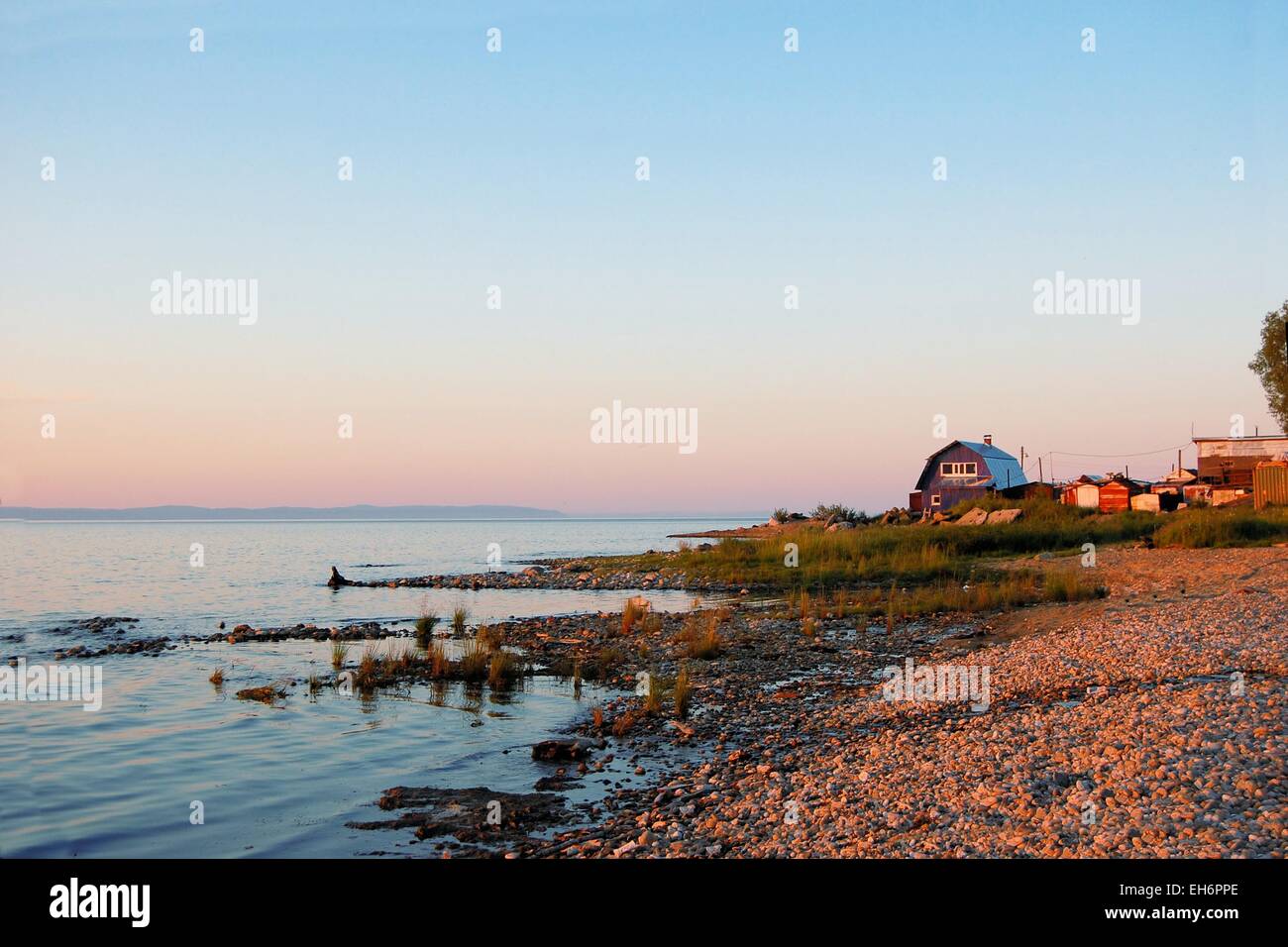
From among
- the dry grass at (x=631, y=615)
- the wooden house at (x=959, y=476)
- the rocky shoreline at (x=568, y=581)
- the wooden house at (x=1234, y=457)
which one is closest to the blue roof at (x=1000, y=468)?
the wooden house at (x=959, y=476)

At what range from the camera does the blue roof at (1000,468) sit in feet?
219

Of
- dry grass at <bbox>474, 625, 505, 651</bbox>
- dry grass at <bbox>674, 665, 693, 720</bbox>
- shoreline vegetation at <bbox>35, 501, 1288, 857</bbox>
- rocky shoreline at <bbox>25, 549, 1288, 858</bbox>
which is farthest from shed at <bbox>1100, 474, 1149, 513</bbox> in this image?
dry grass at <bbox>674, 665, 693, 720</bbox>

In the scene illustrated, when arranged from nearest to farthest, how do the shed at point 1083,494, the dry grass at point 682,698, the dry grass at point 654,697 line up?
the dry grass at point 682,698 < the dry grass at point 654,697 < the shed at point 1083,494

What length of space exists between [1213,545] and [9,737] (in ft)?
118

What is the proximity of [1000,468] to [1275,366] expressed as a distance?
19818mm

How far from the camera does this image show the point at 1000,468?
6838cm

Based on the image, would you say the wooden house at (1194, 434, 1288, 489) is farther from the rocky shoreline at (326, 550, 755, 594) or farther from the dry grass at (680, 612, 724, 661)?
the dry grass at (680, 612, 724, 661)

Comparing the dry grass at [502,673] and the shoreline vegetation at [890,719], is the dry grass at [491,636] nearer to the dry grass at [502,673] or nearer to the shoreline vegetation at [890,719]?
the shoreline vegetation at [890,719]

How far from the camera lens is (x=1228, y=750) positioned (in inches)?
343

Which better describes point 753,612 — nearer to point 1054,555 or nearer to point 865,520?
point 1054,555

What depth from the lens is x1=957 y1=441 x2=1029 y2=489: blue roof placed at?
66688mm

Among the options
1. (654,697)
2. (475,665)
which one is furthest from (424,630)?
(654,697)

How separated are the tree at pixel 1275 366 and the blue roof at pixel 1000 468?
17260mm
